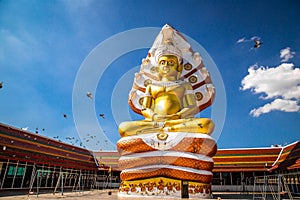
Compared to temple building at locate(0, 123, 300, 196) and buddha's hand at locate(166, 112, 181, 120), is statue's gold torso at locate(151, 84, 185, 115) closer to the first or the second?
buddha's hand at locate(166, 112, 181, 120)

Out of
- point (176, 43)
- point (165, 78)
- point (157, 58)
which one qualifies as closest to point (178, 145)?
point (165, 78)

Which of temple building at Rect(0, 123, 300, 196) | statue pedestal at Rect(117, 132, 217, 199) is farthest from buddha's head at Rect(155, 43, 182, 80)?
temple building at Rect(0, 123, 300, 196)

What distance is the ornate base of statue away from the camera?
9758 millimetres

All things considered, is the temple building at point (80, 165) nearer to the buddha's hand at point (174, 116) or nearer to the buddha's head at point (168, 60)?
the buddha's hand at point (174, 116)

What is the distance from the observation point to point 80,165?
18.5 metres

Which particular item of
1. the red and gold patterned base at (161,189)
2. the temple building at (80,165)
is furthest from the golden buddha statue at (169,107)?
the temple building at (80,165)

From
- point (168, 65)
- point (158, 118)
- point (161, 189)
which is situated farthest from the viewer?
point (168, 65)

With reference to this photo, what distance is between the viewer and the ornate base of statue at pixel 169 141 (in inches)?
384

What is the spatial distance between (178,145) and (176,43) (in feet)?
24.4

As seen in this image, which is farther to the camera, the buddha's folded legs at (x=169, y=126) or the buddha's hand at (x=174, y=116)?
the buddha's hand at (x=174, y=116)

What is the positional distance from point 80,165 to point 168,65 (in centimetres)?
1123

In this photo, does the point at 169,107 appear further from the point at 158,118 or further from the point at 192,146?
the point at 192,146

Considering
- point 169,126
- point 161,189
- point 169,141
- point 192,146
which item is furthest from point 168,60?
point 161,189

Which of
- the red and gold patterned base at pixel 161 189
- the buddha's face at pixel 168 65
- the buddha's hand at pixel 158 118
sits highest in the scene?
the buddha's face at pixel 168 65
